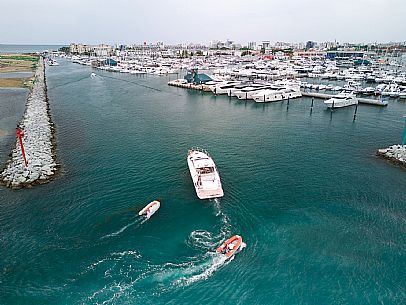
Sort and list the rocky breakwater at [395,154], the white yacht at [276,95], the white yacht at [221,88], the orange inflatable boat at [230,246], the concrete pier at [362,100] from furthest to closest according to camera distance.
A: the white yacht at [221,88]
the white yacht at [276,95]
the concrete pier at [362,100]
the rocky breakwater at [395,154]
the orange inflatable boat at [230,246]

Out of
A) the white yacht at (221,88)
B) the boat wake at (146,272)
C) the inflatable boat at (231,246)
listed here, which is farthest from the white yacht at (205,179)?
the white yacht at (221,88)

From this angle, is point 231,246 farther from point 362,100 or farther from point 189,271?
point 362,100

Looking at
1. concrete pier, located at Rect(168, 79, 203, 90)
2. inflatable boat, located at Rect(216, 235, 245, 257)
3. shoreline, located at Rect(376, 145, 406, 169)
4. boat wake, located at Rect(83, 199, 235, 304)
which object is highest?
concrete pier, located at Rect(168, 79, 203, 90)

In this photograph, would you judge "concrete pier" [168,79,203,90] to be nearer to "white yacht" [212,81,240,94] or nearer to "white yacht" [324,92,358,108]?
"white yacht" [212,81,240,94]

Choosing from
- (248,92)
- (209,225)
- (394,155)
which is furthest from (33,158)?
(248,92)

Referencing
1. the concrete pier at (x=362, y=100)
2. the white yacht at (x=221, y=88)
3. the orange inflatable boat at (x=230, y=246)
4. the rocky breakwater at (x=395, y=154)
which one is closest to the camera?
the orange inflatable boat at (x=230, y=246)

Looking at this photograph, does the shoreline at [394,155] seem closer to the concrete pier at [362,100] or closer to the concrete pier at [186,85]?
the concrete pier at [362,100]

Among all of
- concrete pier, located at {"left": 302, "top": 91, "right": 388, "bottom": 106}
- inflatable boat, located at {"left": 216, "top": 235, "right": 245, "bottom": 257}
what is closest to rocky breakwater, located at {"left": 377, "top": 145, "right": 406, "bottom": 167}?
inflatable boat, located at {"left": 216, "top": 235, "right": 245, "bottom": 257}
